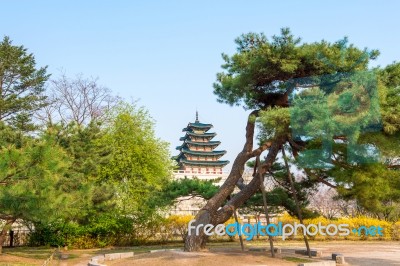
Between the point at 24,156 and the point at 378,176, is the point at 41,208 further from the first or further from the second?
the point at 378,176

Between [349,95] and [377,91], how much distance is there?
0.53 metres

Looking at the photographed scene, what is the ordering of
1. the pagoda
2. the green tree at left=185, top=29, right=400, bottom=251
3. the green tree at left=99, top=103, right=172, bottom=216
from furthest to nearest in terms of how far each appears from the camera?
the pagoda, the green tree at left=99, top=103, right=172, bottom=216, the green tree at left=185, top=29, right=400, bottom=251

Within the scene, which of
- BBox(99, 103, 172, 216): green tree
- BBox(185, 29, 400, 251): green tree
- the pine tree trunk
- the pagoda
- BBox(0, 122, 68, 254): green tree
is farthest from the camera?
the pagoda

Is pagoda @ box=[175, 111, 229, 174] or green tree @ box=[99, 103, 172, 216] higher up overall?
pagoda @ box=[175, 111, 229, 174]

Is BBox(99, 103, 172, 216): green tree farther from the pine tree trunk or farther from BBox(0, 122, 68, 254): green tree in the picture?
BBox(0, 122, 68, 254): green tree

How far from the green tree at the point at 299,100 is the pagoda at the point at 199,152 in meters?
40.7

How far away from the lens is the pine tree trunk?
11836 millimetres

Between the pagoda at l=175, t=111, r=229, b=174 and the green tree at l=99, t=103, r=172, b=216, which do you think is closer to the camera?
the green tree at l=99, t=103, r=172, b=216

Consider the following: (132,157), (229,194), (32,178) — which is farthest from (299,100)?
(132,157)

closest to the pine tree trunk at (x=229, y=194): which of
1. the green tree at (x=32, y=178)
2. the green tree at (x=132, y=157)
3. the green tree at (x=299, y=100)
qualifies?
the green tree at (x=299, y=100)

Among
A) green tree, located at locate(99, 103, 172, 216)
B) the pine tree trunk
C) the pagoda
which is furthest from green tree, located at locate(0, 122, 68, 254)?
the pagoda

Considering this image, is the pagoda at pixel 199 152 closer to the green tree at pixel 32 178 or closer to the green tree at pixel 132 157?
the green tree at pixel 132 157

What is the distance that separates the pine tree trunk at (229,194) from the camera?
11.8 meters

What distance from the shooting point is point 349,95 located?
28.5 feet
